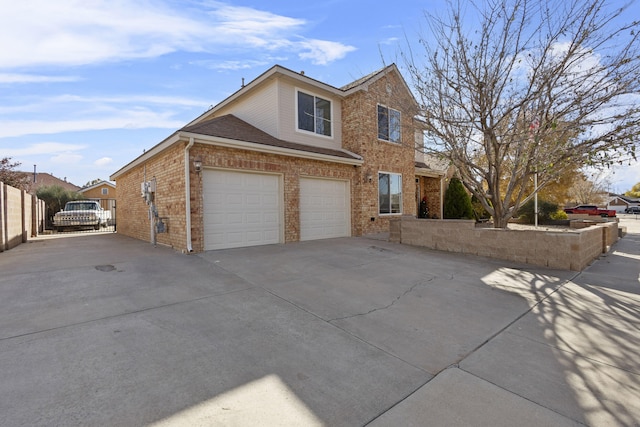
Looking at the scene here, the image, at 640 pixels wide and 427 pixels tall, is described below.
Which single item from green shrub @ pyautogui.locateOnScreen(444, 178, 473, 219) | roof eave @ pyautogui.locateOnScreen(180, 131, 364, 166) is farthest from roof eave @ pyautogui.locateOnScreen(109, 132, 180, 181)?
green shrub @ pyautogui.locateOnScreen(444, 178, 473, 219)

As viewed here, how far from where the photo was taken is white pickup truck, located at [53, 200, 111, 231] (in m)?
16.2

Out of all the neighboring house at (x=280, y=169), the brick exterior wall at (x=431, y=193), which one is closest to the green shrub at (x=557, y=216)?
the brick exterior wall at (x=431, y=193)

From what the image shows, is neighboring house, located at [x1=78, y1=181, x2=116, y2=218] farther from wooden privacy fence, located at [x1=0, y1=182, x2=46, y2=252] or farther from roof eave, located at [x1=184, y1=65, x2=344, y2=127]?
roof eave, located at [x1=184, y1=65, x2=344, y2=127]

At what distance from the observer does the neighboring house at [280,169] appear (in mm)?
7809

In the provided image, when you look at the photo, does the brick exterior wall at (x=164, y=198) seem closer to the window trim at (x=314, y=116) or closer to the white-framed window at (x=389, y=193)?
the window trim at (x=314, y=116)

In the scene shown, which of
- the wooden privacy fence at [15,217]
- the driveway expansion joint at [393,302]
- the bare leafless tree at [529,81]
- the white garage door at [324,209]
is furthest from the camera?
the white garage door at [324,209]

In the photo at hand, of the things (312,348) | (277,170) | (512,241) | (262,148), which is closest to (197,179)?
(262,148)

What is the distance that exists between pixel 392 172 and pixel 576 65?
6.82 metres

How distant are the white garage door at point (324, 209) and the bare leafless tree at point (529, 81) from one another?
395 centimetres

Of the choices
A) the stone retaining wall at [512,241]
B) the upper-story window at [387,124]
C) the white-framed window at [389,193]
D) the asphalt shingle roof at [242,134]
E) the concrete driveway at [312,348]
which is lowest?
the concrete driveway at [312,348]

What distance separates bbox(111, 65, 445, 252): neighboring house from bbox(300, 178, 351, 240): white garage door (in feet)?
0.12

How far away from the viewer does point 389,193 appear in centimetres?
1275

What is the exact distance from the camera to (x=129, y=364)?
8.45 feet

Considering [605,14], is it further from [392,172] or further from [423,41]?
[392,172]
